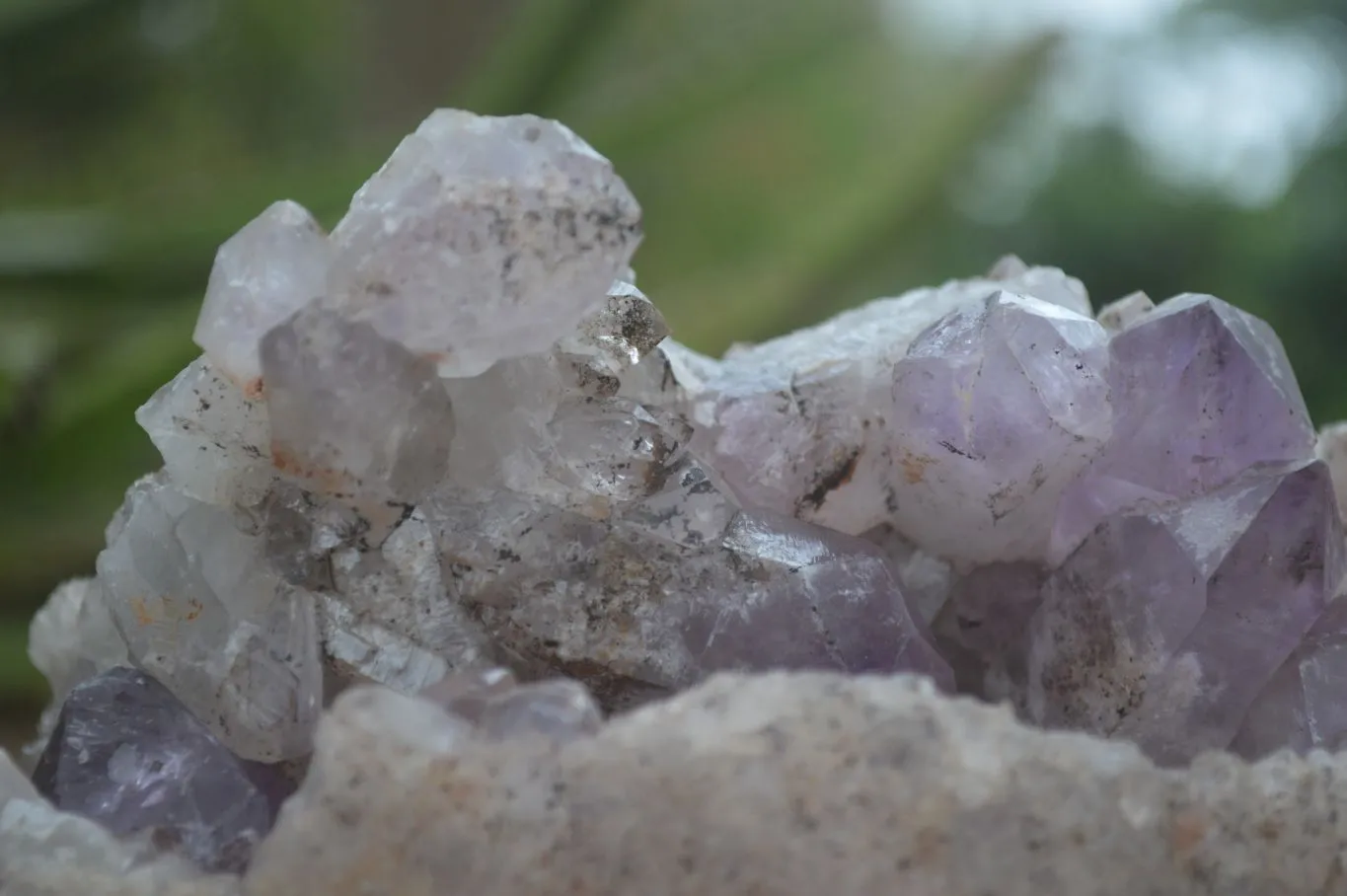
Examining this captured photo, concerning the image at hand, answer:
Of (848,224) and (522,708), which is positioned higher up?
(522,708)

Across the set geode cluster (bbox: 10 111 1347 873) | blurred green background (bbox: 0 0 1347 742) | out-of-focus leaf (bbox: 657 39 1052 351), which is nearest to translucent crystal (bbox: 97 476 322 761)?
geode cluster (bbox: 10 111 1347 873)

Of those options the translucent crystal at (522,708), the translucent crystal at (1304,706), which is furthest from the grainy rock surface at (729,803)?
the translucent crystal at (1304,706)

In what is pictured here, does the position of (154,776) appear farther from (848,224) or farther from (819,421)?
(848,224)

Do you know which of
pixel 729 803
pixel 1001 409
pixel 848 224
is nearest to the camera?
pixel 729 803

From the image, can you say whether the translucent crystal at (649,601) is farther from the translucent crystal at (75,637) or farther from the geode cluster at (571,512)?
the translucent crystal at (75,637)

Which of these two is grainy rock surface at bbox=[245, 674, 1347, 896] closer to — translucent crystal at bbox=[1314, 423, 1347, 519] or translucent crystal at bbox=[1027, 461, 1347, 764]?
translucent crystal at bbox=[1027, 461, 1347, 764]

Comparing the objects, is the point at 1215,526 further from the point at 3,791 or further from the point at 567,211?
the point at 3,791

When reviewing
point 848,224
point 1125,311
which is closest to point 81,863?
point 1125,311
